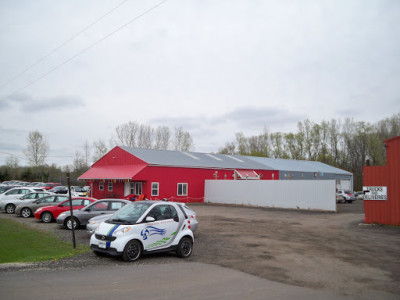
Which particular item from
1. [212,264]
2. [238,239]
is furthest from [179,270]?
[238,239]

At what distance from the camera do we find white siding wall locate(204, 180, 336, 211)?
30.1 m

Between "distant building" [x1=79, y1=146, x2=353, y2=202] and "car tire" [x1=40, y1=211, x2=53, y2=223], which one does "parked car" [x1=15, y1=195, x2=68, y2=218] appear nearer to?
"car tire" [x1=40, y1=211, x2=53, y2=223]

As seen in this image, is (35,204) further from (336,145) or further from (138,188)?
(336,145)

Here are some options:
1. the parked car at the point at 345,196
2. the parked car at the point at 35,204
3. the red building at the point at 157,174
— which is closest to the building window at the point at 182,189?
the red building at the point at 157,174

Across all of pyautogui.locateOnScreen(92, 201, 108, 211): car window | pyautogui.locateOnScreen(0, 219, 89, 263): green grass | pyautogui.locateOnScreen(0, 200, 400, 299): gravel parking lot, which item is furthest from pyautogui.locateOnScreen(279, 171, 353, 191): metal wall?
pyautogui.locateOnScreen(0, 219, 89, 263): green grass

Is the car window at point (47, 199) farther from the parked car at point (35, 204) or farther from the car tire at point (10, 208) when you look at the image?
the car tire at point (10, 208)

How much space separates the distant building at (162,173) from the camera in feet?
121

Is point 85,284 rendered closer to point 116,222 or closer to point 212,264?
point 116,222

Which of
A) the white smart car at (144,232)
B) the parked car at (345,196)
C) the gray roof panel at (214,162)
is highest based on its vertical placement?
the gray roof panel at (214,162)

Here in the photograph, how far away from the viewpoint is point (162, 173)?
3766cm

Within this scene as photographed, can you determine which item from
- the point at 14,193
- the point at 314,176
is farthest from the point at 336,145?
the point at 14,193

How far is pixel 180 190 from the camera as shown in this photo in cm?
3922

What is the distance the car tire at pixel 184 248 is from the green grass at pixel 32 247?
3.09m

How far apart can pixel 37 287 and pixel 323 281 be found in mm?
6315
